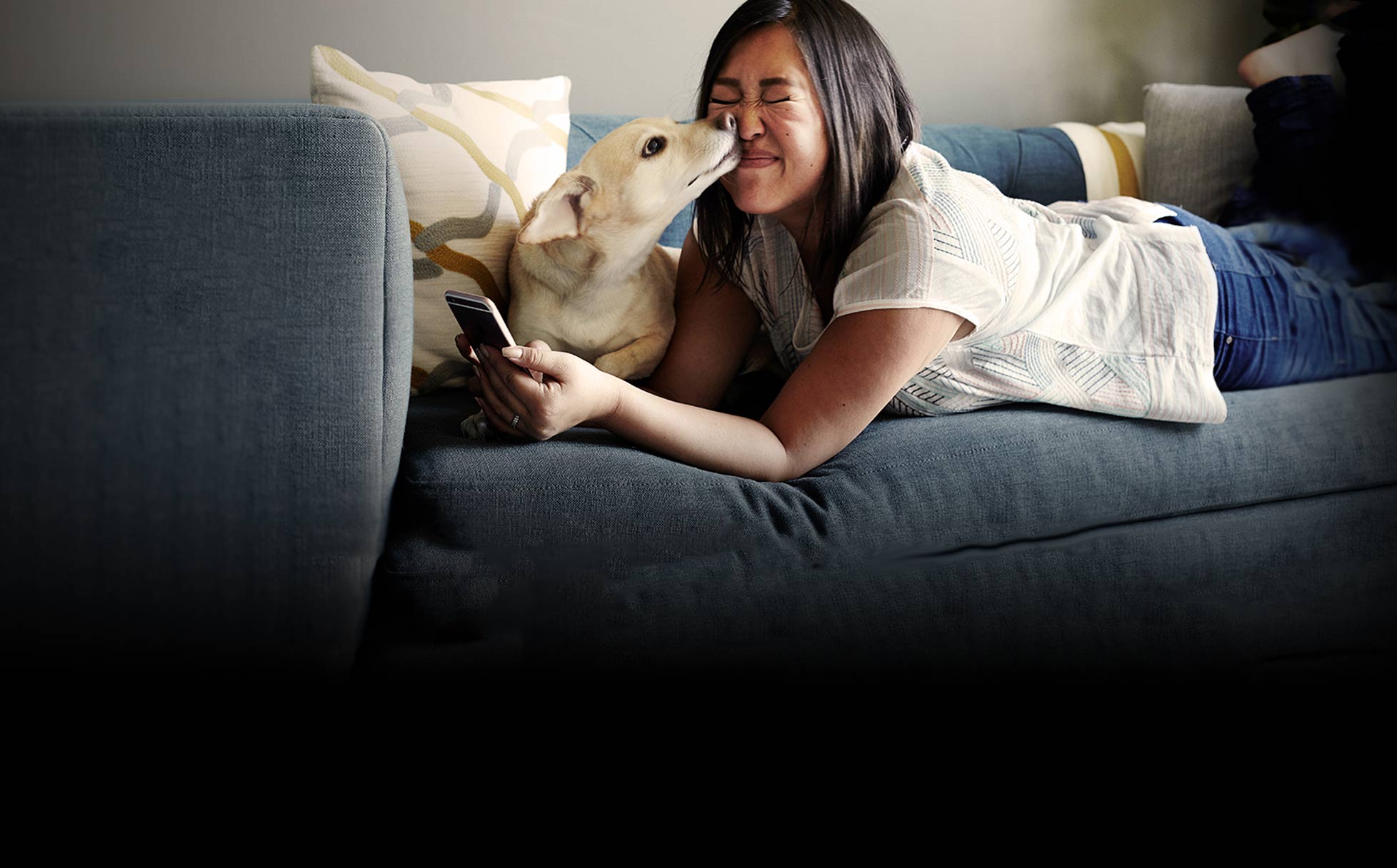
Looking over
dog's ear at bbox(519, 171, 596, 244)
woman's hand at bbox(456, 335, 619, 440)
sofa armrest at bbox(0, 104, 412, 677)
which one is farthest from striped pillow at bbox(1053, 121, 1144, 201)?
sofa armrest at bbox(0, 104, 412, 677)

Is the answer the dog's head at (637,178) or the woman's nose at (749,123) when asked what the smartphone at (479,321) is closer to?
the dog's head at (637,178)

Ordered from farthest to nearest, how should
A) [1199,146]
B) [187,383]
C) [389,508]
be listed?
[1199,146], [389,508], [187,383]

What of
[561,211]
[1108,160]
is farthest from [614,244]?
[1108,160]

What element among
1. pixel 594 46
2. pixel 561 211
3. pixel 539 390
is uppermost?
pixel 594 46

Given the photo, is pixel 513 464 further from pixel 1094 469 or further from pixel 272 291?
pixel 1094 469

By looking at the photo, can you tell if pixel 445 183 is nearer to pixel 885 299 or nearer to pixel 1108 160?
pixel 885 299

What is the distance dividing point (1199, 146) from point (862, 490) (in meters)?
1.35

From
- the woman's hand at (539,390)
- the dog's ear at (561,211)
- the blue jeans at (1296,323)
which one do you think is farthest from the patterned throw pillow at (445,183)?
the blue jeans at (1296,323)

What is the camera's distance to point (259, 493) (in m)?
0.78

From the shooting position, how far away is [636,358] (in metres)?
1.17

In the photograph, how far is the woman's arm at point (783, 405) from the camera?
0.91 metres

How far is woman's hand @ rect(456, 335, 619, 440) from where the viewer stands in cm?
88

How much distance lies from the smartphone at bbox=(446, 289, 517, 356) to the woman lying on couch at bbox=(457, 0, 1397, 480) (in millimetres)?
18

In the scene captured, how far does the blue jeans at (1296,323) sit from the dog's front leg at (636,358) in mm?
704
